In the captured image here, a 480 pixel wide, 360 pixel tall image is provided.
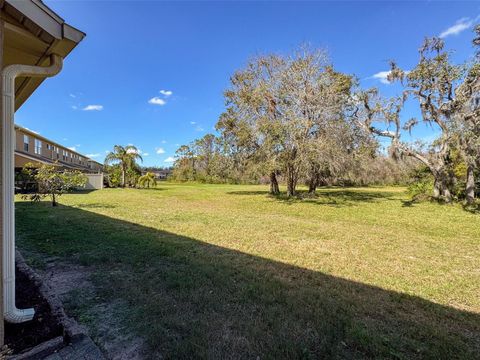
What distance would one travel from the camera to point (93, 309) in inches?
97.7

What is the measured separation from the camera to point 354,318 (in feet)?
7.97

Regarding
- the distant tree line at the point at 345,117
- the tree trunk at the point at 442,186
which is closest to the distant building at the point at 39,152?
the distant tree line at the point at 345,117

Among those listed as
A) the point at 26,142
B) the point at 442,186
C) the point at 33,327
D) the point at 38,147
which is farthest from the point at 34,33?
the point at 38,147

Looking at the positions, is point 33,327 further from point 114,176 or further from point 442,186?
point 114,176

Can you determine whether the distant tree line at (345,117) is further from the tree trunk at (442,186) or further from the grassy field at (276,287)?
the grassy field at (276,287)

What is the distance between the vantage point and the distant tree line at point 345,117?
10555 mm

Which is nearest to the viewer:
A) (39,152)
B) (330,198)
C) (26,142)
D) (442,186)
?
(442,186)

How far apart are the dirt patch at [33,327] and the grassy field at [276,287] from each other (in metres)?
0.32

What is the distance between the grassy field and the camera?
6.73 ft

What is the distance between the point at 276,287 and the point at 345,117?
1321cm

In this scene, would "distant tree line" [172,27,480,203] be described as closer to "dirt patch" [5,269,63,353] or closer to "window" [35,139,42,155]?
"dirt patch" [5,269,63,353]

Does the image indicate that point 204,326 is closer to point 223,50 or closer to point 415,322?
point 415,322

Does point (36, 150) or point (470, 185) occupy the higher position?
point (36, 150)

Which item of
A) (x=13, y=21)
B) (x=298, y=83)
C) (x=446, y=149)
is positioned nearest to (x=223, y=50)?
(x=298, y=83)
